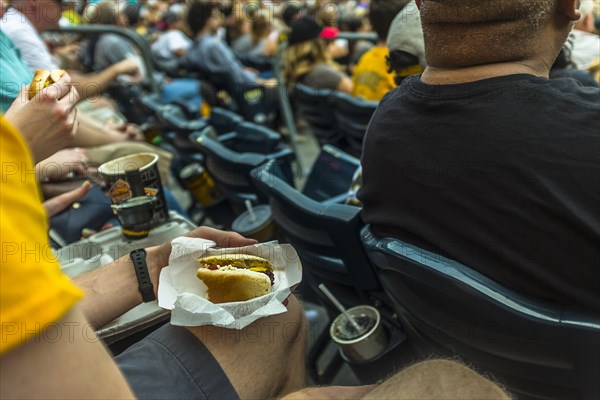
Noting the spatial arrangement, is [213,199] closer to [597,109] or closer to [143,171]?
→ [143,171]

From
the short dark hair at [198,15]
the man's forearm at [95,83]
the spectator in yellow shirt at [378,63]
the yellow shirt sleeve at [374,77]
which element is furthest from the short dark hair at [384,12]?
the short dark hair at [198,15]

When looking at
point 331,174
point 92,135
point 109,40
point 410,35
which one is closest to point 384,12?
point 410,35

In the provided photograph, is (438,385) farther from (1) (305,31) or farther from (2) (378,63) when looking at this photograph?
(1) (305,31)

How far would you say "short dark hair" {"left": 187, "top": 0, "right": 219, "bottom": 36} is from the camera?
5352mm

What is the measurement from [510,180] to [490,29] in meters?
0.36

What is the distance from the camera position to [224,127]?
301 centimetres

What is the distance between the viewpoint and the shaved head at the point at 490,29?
1150 millimetres

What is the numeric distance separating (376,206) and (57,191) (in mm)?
1247

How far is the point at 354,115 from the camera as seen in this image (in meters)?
2.72

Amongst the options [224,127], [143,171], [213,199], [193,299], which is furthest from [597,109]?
[224,127]

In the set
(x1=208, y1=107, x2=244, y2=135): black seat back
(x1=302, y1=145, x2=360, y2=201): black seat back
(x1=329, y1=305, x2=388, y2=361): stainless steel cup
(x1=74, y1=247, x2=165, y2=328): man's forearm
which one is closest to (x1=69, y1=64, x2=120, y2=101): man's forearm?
(x1=208, y1=107, x2=244, y2=135): black seat back

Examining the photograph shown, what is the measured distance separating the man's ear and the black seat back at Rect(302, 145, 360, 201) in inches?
39.7

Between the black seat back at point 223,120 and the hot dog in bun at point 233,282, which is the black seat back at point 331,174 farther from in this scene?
the hot dog in bun at point 233,282

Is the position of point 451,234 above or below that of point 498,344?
above
